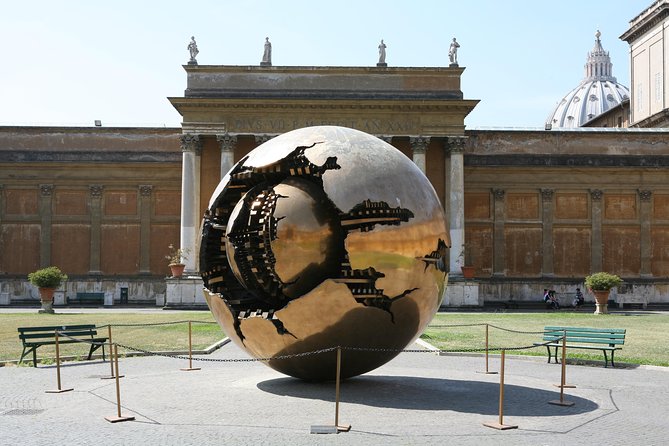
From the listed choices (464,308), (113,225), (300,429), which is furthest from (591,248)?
(300,429)

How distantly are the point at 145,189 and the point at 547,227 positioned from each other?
23.8m

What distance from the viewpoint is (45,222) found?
1823 inches

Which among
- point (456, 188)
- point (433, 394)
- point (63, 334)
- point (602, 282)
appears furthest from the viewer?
point (456, 188)

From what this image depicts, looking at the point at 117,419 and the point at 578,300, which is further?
the point at 578,300

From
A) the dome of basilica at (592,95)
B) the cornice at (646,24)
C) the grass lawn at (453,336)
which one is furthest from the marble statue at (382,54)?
the dome of basilica at (592,95)

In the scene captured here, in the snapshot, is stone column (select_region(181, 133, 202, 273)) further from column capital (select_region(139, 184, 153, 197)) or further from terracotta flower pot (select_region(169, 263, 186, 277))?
column capital (select_region(139, 184, 153, 197))

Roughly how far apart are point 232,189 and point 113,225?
36.3m

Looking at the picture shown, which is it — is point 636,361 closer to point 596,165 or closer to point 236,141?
point 236,141

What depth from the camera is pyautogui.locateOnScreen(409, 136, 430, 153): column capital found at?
41375mm

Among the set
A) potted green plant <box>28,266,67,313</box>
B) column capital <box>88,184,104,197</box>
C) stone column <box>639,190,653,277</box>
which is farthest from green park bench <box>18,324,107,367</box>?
stone column <box>639,190,653,277</box>

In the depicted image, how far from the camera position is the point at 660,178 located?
4588 centimetres

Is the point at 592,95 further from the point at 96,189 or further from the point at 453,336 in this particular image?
the point at 453,336

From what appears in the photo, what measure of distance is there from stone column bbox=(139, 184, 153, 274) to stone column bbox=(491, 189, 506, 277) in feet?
66.3

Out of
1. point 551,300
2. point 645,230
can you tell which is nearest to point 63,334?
point 551,300
